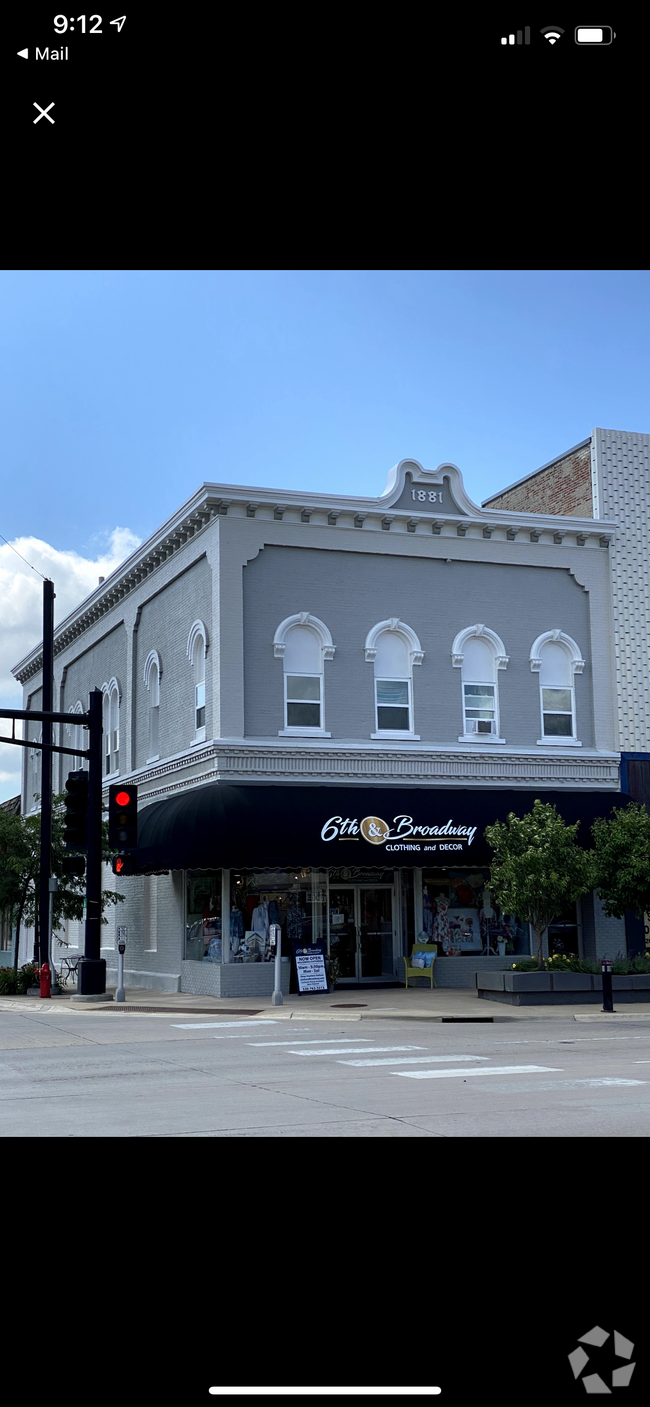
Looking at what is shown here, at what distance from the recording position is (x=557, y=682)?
102 ft

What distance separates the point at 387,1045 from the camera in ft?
58.3

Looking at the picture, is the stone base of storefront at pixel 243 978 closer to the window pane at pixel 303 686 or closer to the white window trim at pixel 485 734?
the window pane at pixel 303 686

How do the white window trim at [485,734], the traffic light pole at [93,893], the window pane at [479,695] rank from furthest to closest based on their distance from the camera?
the window pane at [479,695], the white window trim at [485,734], the traffic light pole at [93,893]

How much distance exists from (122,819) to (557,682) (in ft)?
38.2

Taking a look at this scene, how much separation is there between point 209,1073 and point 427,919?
15.4 m

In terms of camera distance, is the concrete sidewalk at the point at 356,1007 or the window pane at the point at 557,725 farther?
the window pane at the point at 557,725

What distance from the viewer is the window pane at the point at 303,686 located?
28453 mm

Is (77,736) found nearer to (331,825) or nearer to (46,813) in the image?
(46,813)

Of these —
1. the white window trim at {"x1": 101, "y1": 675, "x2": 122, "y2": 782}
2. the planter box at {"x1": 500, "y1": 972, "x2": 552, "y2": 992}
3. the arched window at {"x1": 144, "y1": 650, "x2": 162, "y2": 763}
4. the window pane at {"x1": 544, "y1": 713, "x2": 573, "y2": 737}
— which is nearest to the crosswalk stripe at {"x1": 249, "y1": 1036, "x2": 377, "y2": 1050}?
the planter box at {"x1": 500, "y1": 972, "x2": 552, "y2": 992}

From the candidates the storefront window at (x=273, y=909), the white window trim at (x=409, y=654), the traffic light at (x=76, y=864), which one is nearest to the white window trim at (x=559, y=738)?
the white window trim at (x=409, y=654)

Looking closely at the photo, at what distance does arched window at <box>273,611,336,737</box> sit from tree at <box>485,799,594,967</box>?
16.1ft

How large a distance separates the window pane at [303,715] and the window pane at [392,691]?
1.58 metres

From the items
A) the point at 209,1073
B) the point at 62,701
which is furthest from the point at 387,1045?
the point at 62,701
